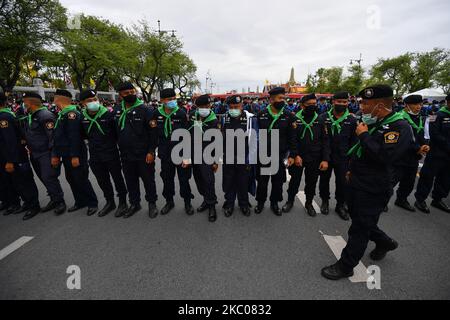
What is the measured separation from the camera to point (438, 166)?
13.0ft

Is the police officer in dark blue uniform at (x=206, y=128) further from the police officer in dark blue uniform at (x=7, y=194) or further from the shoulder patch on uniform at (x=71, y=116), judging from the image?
the police officer in dark blue uniform at (x=7, y=194)

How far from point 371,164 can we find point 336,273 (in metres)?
1.16

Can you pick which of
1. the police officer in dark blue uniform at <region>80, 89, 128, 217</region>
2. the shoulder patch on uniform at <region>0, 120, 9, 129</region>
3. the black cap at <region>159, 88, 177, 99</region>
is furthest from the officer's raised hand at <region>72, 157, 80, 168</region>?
the black cap at <region>159, 88, 177, 99</region>

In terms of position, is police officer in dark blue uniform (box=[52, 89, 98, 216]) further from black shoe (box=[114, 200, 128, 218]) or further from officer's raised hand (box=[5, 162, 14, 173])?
officer's raised hand (box=[5, 162, 14, 173])

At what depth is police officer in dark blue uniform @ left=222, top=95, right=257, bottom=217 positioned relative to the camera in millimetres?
Result: 3662

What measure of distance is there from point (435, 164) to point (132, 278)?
503cm

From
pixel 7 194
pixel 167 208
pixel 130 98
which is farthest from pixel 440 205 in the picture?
pixel 7 194

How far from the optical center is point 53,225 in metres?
3.57

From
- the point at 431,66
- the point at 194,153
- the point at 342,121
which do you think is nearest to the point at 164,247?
the point at 194,153

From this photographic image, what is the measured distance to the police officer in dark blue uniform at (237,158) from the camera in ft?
12.0

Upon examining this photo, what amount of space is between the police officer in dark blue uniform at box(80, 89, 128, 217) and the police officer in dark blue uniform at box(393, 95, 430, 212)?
15.3ft

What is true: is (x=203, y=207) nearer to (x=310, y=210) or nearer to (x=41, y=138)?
(x=310, y=210)
